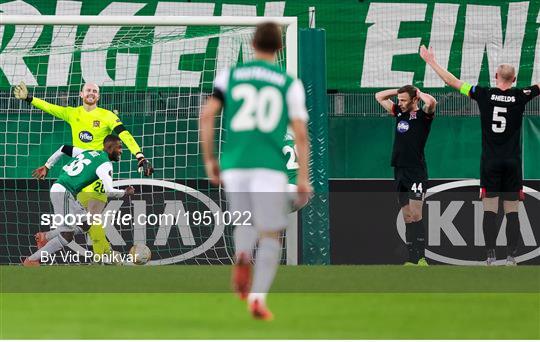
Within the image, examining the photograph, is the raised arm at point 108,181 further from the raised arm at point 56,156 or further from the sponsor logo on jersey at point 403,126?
the sponsor logo on jersey at point 403,126

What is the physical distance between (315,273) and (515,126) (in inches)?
105

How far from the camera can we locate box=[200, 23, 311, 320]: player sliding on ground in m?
7.10

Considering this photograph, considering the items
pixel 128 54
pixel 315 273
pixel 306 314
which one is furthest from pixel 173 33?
pixel 306 314

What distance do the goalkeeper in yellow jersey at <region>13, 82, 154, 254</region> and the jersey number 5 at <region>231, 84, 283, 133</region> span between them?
6207 mm

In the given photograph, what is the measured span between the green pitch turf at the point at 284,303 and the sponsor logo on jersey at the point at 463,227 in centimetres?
199

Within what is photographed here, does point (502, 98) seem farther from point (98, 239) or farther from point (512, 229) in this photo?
point (98, 239)

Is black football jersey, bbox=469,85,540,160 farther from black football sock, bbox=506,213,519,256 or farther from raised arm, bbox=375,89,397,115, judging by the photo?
raised arm, bbox=375,89,397,115

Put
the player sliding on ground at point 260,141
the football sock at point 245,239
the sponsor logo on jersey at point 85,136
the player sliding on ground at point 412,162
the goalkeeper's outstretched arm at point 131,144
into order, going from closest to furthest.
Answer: the player sliding on ground at point 260,141 < the football sock at point 245,239 < the player sliding on ground at point 412,162 < the goalkeeper's outstretched arm at point 131,144 < the sponsor logo on jersey at point 85,136

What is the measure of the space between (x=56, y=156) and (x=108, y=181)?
74 cm

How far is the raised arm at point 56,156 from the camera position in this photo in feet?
43.9

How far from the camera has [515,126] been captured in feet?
41.7

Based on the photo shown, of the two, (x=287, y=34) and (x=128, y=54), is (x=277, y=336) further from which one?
(x=128, y=54)

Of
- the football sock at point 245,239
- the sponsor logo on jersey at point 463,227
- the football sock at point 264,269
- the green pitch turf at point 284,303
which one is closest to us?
the green pitch turf at point 284,303

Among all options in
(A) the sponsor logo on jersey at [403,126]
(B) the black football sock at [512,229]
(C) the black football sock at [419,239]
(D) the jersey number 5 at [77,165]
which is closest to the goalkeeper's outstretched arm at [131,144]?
(D) the jersey number 5 at [77,165]
